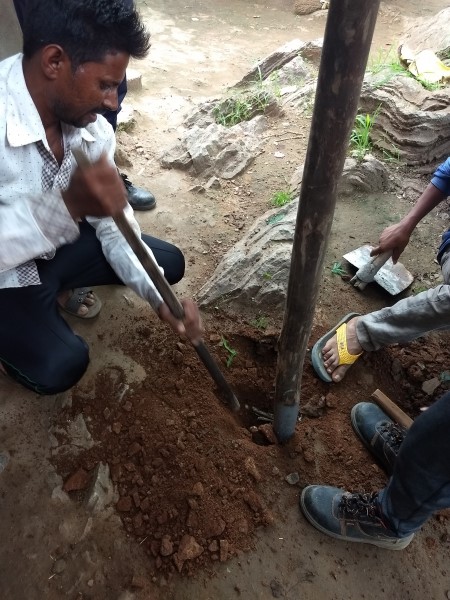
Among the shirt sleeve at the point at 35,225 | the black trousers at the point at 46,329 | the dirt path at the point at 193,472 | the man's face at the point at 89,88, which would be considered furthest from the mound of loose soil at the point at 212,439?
the man's face at the point at 89,88

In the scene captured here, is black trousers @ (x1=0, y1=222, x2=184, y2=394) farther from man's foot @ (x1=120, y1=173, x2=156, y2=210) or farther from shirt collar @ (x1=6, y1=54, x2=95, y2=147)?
man's foot @ (x1=120, y1=173, x2=156, y2=210)

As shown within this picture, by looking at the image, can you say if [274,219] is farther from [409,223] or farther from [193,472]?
[193,472]

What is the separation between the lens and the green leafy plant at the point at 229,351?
239 centimetres

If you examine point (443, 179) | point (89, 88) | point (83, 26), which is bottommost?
point (443, 179)

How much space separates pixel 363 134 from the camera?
3549 millimetres

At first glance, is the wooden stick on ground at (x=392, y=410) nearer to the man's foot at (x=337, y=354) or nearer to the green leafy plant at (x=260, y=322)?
the man's foot at (x=337, y=354)

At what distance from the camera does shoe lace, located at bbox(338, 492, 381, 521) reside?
5.65 feet

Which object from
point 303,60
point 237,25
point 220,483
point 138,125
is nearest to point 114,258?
point 220,483

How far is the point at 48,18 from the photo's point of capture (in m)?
1.46

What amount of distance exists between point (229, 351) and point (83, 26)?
5.29ft

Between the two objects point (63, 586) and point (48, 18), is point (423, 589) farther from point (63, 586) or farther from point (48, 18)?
point (48, 18)

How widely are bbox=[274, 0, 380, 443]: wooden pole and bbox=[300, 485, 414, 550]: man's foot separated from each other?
62cm

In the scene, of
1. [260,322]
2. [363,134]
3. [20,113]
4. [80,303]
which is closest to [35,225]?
[20,113]

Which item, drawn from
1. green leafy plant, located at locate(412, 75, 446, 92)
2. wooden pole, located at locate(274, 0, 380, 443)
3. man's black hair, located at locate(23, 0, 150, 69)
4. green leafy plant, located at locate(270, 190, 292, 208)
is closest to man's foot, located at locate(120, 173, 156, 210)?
green leafy plant, located at locate(270, 190, 292, 208)
